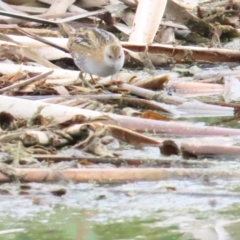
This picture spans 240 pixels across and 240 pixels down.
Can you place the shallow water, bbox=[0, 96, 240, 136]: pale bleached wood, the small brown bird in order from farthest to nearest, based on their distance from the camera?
the small brown bird → bbox=[0, 96, 240, 136]: pale bleached wood → the shallow water

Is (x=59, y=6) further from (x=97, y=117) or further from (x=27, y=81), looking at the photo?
(x=97, y=117)

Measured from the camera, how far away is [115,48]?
6.33 metres

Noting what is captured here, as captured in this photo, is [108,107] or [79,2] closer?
[108,107]

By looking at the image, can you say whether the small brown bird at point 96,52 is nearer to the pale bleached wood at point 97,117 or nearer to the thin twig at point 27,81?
the thin twig at point 27,81

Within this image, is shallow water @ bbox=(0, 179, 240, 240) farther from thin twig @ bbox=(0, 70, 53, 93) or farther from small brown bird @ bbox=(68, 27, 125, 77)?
small brown bird @ bbox=(68, 27, 125, 77)

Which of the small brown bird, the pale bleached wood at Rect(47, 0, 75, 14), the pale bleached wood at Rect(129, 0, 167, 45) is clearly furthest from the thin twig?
the pale bleached wood at Rect(47, 0, 75, 14)

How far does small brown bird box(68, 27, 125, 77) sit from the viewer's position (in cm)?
Result: 622

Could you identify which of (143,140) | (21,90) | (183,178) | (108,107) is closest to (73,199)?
(183,178)

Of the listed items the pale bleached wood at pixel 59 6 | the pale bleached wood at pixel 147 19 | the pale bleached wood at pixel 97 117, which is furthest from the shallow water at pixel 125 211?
the pale bleached wood at pixel 59 6

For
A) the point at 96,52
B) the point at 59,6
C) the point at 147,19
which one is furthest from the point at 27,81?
the point at 59,6

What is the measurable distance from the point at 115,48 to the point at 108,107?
1106 mm

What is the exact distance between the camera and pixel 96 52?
6496 mm

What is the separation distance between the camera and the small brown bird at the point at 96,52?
6223mm

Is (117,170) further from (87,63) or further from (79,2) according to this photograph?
(79,2)
